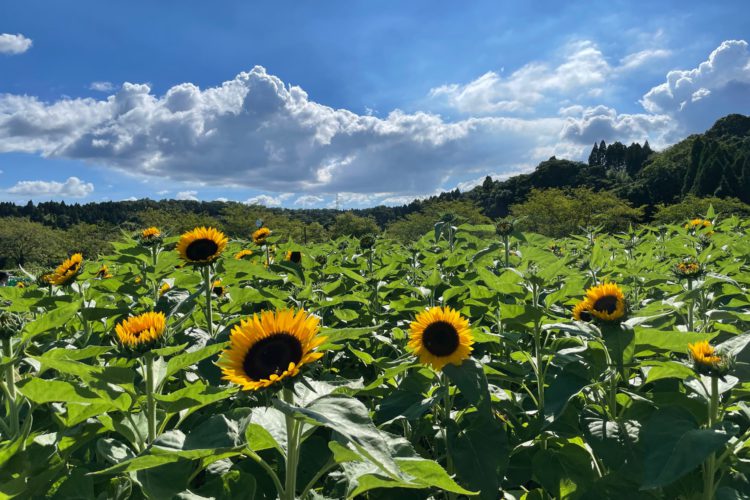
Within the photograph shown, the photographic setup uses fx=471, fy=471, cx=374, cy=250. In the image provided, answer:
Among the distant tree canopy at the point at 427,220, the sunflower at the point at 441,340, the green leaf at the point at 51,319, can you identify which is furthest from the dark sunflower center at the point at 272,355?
the distant tree canopy at the point at 427,220

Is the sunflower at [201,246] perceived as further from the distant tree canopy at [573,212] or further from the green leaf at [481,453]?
the distant tree canopy at [573,212]

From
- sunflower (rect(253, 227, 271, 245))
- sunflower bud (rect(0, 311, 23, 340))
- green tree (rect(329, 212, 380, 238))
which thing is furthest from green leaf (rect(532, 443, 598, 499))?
green tree (rect(329, 212, 380, 238))

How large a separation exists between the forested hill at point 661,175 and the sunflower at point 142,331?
59.2 m

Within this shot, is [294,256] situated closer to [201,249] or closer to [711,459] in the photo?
[201,249]

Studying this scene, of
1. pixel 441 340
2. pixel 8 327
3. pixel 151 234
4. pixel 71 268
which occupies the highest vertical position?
pixel 151 234

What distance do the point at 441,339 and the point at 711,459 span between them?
1.05 m

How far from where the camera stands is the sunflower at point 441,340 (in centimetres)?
208

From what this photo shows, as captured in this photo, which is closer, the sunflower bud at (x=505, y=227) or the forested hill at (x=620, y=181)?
the sunflower bud at (x=505, y=227)

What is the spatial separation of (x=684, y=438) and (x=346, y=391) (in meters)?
1.08

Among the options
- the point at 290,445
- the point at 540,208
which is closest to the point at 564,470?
the point at 290,445

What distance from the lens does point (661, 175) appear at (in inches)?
2808

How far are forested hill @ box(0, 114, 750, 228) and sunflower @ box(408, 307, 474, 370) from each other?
53.7 metres

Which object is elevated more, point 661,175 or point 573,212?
point 661,175

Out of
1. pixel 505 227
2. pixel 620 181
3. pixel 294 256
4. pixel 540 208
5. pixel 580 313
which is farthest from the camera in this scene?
pixel 620 181
